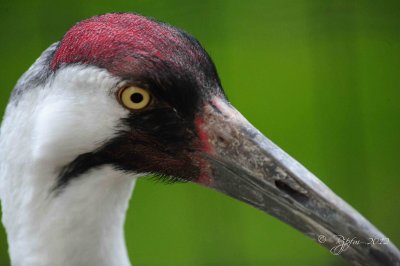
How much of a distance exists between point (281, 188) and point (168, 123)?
26 cm

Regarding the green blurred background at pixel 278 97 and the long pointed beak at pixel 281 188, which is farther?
the green blurred background at pixel 278 97

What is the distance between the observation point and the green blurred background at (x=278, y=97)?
9.37 ft

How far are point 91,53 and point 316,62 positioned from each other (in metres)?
1.69

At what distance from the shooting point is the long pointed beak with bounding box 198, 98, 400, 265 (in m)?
1.37

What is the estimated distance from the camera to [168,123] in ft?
4.66

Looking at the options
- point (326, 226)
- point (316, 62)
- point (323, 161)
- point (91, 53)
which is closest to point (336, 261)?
point (323, 161)

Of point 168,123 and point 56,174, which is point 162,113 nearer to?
point 168,123

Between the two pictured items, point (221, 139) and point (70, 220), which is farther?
point (70, 220)

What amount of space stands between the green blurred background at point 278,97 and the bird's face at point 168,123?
140 centimetres

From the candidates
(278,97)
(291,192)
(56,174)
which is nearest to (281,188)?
(291,192)
